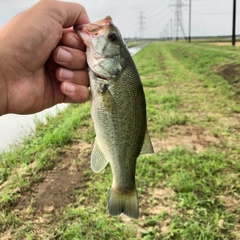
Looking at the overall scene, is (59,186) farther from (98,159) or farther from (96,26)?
(96,26)


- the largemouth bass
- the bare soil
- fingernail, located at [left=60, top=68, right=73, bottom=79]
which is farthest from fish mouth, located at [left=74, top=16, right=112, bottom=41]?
the bare soil

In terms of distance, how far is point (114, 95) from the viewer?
2014 mm

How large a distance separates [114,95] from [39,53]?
0.60 meters

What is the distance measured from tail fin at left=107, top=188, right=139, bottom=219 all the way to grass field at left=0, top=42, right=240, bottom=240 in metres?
1.66

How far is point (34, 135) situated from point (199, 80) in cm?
777

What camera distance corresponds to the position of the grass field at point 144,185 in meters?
4.00

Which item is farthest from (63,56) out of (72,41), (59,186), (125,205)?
(59,186)

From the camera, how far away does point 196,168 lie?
522 centimetres

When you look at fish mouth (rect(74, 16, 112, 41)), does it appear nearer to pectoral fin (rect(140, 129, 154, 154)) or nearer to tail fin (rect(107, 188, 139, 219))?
pectoral fin (rect(140, 129, 154, 154))

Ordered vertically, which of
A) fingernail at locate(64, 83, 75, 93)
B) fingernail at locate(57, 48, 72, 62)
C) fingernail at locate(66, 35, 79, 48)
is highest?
fingernail at locate(66, 35, 79, 48)

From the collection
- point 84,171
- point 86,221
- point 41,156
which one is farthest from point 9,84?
point 41,156

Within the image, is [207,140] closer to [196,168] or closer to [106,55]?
[196,168]

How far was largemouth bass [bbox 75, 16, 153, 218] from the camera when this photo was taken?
6.55 ft

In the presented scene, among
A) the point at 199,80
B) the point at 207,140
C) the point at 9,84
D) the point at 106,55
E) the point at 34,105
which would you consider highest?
the point at 106,55
